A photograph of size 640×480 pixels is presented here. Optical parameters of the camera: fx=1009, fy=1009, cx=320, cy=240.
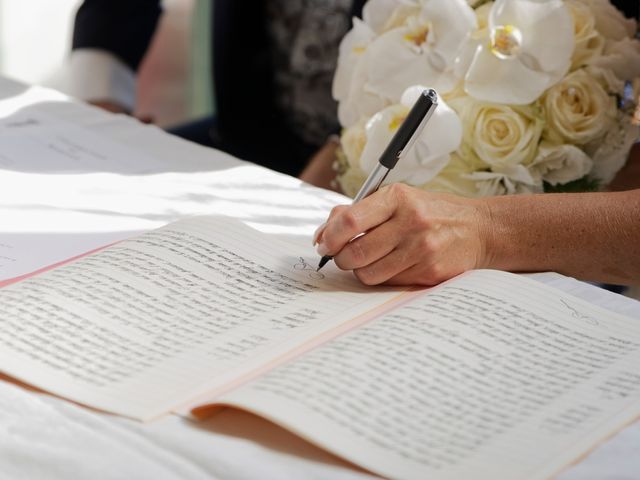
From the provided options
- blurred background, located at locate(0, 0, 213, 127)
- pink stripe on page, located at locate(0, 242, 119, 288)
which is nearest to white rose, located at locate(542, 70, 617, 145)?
pink stripe on page, located at locate(0, 242, 119, 288)

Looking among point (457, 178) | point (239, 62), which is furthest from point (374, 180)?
point (239, 62)

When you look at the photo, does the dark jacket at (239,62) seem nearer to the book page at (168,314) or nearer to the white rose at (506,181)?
the white rose at (506,181)

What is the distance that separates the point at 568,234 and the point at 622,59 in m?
0.26

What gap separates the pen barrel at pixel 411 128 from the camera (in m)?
0.94

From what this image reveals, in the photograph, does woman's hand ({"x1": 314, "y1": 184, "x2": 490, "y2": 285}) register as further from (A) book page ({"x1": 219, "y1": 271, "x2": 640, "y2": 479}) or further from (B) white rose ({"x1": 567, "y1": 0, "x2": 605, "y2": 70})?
(B) white rose ({"x1": 567, "y1": 0, "x2": 605, "y2": 70})

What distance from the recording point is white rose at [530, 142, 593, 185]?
1.07 meters

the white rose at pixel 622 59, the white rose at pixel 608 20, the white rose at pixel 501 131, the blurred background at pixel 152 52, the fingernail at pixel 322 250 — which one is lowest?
the blurred background at pixel 152 52

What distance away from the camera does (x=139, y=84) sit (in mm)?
3949

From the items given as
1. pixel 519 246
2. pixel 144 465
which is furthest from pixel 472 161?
pixel 144 465

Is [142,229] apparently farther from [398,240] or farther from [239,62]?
[239,62]

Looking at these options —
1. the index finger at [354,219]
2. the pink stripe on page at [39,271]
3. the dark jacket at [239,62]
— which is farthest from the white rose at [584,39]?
the dark jacket at [239,62]

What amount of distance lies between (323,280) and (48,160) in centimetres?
47

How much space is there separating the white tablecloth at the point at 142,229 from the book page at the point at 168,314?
0.03m
